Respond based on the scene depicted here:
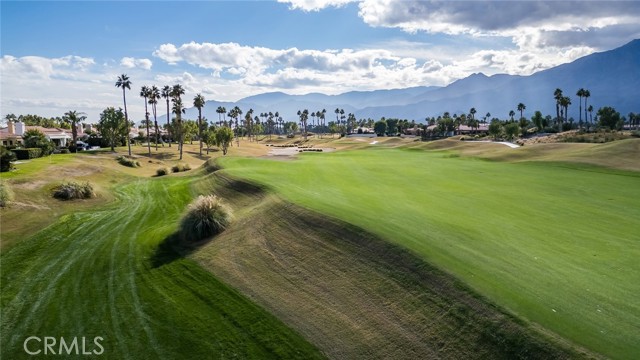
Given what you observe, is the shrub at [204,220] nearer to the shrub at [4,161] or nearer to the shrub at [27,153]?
the shrub at [4,161]

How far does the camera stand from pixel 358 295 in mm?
13453

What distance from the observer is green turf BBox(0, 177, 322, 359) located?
12.5 metres

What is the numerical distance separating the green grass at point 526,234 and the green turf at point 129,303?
5669 mm

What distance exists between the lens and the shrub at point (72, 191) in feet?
101

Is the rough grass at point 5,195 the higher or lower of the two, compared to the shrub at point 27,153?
lower

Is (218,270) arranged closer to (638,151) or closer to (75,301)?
(75,301)

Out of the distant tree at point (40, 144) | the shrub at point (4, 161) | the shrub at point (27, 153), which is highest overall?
the distant tree at point (40, 144)

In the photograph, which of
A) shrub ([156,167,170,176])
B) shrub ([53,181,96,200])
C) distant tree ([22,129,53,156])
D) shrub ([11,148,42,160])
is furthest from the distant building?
shrub ([53,181,96,200])

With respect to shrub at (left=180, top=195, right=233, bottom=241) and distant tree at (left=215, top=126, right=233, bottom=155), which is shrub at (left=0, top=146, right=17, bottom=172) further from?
distant tree at (left=215, top=126, right=233, bottom=155)

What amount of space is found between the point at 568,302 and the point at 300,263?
867 cm

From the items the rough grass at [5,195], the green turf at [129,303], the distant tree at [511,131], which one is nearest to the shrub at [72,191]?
the rough grass at [5,195]

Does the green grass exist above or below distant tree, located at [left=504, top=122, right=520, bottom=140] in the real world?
below

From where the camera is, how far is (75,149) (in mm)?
75750

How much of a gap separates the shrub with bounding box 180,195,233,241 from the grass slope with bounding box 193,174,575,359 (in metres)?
1.17
